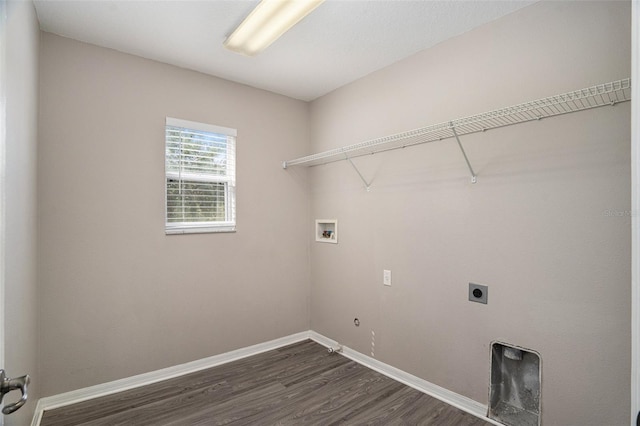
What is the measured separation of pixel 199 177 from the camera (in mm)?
2941

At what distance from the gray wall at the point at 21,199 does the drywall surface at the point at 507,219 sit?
2364 millimetres

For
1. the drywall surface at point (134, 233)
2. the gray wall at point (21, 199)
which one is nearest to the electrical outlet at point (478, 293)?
the drywall surface at point (134, 233)

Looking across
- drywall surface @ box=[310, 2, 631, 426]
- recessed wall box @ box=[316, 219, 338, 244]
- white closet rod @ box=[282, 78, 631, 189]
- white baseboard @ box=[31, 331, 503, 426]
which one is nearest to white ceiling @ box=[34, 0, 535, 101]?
drywall surface @ box=[310, 2, 631, 426]

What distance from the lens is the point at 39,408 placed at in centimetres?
217

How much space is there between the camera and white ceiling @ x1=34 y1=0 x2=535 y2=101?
200cm

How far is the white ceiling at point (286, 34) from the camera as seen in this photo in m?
2.00

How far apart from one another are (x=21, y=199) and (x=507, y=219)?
9.19 ft

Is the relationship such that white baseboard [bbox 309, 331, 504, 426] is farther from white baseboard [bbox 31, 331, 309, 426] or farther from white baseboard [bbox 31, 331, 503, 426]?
white baseboard [bbox 31, 331, 309, 426]

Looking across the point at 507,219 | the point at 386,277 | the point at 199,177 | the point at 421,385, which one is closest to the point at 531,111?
the point at 507,219

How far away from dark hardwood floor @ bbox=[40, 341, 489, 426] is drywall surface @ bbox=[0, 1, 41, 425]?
0.51 m

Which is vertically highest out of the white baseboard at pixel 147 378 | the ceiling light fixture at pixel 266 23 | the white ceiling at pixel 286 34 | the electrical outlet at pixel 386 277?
the white ceiling at pixel 286 34

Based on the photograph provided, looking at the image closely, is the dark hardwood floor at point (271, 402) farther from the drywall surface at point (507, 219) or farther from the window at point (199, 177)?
the window at point (199, 177)

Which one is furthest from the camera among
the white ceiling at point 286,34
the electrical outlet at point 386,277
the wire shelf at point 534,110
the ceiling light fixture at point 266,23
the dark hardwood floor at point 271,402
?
the electrical outlet at point 386,277

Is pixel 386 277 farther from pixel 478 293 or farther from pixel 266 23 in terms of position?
pixel 266 23
